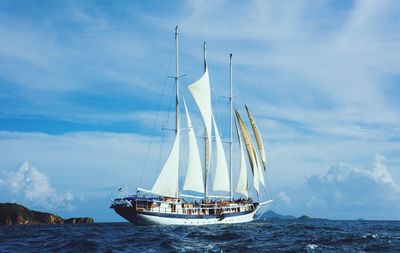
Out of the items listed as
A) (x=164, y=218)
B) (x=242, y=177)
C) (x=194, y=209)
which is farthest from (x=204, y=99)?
(x=164, y=218)

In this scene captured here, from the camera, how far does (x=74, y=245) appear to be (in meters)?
43.1

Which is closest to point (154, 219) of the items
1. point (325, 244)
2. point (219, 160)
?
point (219, 160)

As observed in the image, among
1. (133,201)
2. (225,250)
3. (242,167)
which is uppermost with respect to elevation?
(242,167)

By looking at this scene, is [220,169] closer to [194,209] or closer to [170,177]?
[194,209]

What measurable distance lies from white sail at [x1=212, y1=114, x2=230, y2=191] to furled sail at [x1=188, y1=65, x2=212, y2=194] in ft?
8.87

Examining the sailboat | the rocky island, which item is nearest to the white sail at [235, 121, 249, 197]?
the sailboat

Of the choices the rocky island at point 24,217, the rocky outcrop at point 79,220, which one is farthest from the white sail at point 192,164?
the rocky outcrop at point 79,220

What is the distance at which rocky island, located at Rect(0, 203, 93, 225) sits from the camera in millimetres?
145500

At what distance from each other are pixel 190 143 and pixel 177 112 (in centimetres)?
572

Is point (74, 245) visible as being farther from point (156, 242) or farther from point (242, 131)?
point (242, 131)

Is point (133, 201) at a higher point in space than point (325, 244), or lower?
higher

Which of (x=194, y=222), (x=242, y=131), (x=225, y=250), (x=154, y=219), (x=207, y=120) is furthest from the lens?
(x=242, y=131)

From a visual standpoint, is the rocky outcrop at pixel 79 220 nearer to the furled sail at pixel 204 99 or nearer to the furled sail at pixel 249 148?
the furled sail at pixel 249 148

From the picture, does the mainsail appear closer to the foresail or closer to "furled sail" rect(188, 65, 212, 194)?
the foresail
